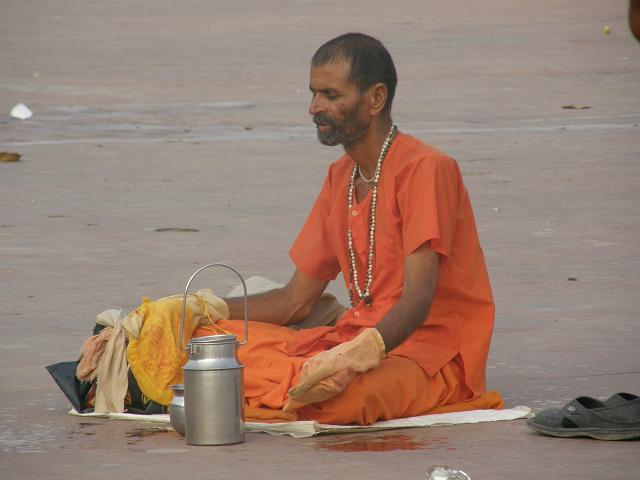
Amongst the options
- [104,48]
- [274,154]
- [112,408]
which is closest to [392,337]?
[112,408]

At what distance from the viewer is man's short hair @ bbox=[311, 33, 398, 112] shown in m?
5.47

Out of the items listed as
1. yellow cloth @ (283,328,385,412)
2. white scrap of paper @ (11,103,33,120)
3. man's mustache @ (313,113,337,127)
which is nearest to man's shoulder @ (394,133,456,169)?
man's mustache @ (313,113,337,127)

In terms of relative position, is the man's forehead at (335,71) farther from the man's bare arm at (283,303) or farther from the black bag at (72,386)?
the black bag at (72,386)

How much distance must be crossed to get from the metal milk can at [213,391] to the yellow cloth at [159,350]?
1.46ft

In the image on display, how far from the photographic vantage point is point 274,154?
13.3 m

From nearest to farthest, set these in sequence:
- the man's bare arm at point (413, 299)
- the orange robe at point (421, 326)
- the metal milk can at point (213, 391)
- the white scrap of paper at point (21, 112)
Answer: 1. the metal milk can at point (213, 391)
2. the man's bare arm at point (413, 299)
3. the orange robe at point (421, 326)
4. the white scrap of paper at point (21, 112)

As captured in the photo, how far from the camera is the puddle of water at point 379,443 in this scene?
5051mm

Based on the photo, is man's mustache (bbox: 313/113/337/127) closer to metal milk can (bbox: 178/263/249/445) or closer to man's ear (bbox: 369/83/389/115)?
man's ear (bbox: 369/83/389/115)

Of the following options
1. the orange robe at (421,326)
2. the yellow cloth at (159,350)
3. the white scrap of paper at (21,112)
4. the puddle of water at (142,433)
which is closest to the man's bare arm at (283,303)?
the orange robe at (421,326)

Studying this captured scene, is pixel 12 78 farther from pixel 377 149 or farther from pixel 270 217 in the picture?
pixel 377 149

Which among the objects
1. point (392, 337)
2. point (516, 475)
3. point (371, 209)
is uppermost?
point (371, 209)

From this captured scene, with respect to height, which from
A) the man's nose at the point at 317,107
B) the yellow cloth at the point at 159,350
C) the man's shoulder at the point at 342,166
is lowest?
the yellow cloth at the point at 159,350

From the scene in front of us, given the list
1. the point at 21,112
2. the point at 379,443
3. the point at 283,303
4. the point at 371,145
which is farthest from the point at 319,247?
the point at 21,112

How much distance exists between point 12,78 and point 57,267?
439 inches
